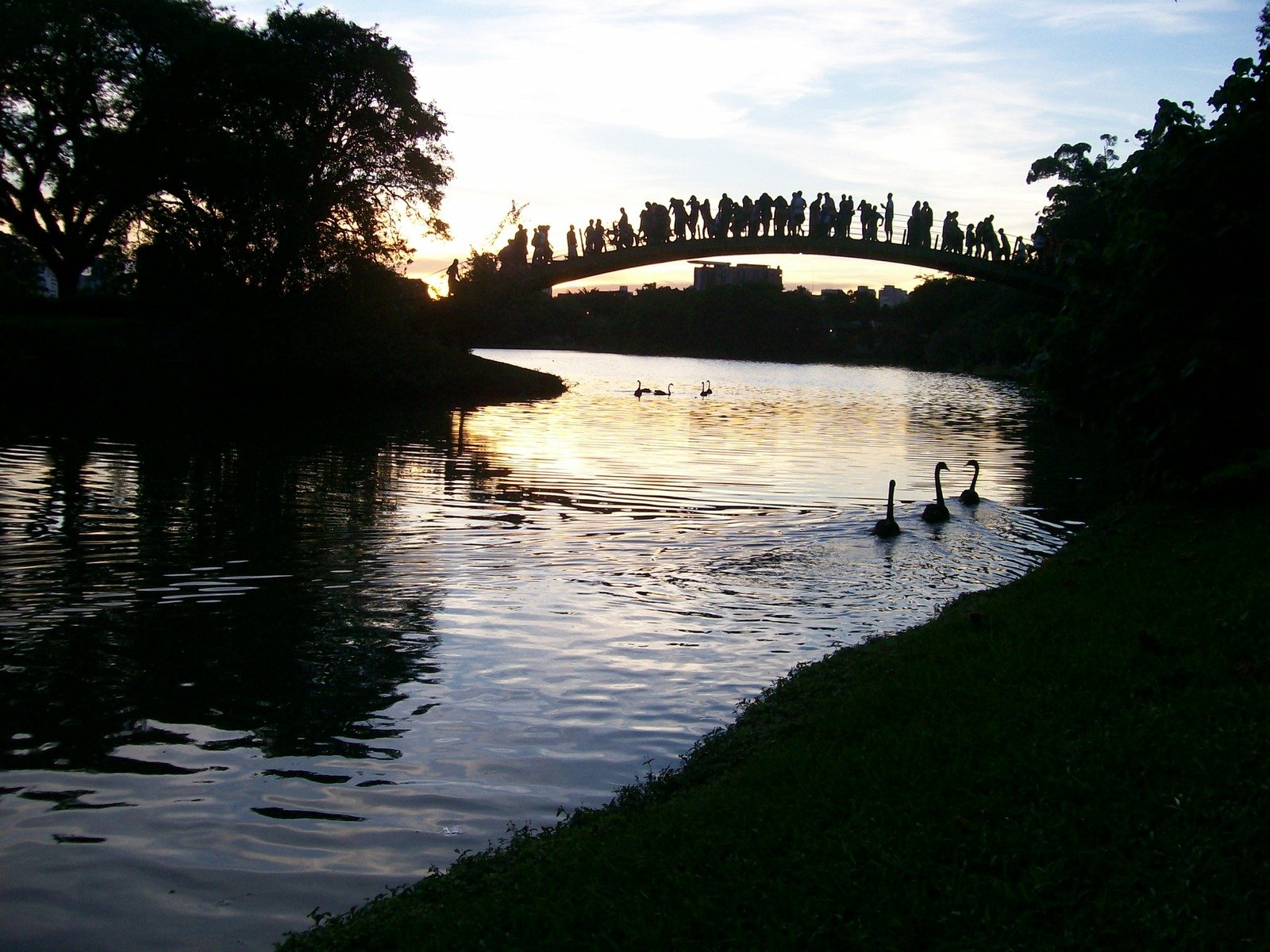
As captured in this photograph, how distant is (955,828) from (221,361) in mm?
34100

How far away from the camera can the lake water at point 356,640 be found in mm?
5164

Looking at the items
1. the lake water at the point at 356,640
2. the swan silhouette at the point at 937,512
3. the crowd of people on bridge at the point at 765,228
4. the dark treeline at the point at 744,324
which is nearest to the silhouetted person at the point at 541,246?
the crowd of people on bridge at the point at 765,228

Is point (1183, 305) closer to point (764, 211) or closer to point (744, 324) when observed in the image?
point (764, 211)

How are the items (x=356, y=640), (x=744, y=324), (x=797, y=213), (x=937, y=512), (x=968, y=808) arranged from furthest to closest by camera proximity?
(x=744, y=324) → (x=797, y=213) → (x=937, y=512) → (x=356, y=640) → (x=968, y=808)

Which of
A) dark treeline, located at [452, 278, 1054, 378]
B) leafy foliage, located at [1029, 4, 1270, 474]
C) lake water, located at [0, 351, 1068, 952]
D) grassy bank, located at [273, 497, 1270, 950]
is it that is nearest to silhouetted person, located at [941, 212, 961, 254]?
lake water, located at [0, 351, 1068, 952]

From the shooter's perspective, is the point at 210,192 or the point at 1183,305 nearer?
the point at 1183,305

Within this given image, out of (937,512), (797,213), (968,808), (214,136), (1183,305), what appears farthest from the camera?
(797,213)

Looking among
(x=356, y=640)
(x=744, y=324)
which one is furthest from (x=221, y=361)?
(x=744, y=324)

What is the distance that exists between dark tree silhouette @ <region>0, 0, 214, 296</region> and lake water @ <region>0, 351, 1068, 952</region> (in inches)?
630

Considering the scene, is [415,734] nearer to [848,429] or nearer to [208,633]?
[208,633]

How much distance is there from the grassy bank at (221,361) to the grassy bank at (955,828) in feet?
90.5

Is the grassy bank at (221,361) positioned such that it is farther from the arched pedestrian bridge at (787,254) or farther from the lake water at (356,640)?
the lake water at (356,640)

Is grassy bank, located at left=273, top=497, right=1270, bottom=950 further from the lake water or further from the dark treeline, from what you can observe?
the dark treeline

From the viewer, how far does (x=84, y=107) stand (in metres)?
34.5
